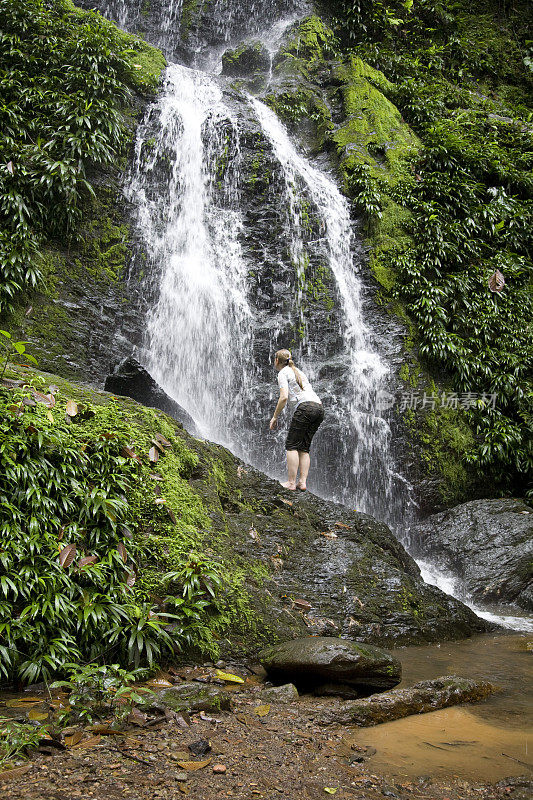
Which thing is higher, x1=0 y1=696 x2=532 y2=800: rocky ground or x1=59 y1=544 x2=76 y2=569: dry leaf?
x1=59 y1=544 x2=76 y2=569: dry leaf

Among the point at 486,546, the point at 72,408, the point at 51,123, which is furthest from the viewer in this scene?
the point at 51,123

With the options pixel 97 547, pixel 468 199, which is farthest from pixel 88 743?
pixel 468 199

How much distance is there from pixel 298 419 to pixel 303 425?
0.31 ft

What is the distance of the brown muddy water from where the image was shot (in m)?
2.19

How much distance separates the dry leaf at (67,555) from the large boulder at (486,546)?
18.5ft

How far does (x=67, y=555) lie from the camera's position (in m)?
3.20

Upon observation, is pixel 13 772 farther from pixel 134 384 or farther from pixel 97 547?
pixel 134 384

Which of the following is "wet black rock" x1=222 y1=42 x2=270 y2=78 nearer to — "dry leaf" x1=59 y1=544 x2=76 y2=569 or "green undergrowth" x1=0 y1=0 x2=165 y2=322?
"green undergrowth" x1=0 y1=0 x2=165 y2=322

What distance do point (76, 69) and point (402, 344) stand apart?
796 cm

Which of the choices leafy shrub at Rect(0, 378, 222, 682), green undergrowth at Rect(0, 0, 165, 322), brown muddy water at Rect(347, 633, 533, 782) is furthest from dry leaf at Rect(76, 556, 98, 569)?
green undergrowth at Rect(0, 0, 165, 322)

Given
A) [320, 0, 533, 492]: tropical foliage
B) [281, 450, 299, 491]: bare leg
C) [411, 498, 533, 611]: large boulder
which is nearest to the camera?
[281, 450, 299, 491]: bare leg

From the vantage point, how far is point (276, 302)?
10.1 metres

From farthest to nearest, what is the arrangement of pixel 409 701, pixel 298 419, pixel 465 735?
pixel 298 419 < pixel 409 701 < pixel 465 735

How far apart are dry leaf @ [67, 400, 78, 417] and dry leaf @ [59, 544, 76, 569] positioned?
3.58 feet
